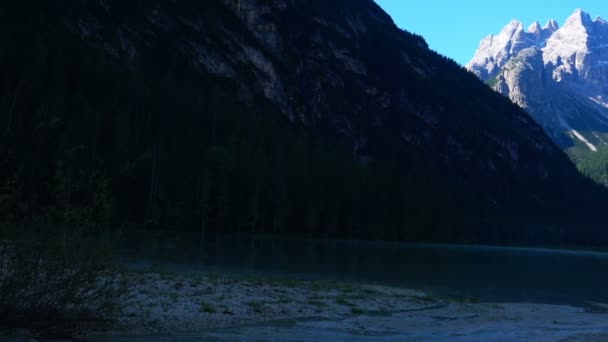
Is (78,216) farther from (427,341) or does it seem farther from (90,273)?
(427,341)

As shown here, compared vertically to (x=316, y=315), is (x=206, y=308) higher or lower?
higher

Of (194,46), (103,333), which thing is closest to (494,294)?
(103,333)

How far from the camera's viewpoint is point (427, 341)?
1705cm

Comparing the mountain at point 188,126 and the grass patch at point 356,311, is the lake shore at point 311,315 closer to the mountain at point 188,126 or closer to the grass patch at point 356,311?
the grass patch at point 356,311

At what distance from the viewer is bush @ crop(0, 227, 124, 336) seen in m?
12.5

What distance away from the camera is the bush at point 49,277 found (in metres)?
12.5

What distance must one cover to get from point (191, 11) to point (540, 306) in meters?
157

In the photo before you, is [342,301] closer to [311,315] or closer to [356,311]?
[356,311]

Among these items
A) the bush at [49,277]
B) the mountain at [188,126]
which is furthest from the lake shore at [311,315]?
the mountain at [188,126]

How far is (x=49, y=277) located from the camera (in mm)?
12969

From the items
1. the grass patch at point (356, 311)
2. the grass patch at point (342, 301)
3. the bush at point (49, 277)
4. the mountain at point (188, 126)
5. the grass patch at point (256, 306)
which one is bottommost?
the grass patch at point (356, 311)

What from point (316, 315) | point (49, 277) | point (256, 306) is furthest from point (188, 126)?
point (49, 277)

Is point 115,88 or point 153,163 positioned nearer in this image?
point 153,163

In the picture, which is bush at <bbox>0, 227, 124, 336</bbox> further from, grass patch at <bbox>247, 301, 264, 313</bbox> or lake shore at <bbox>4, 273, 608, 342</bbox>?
grass patch at <bbox>247, 301, 264, 313</bbox>
